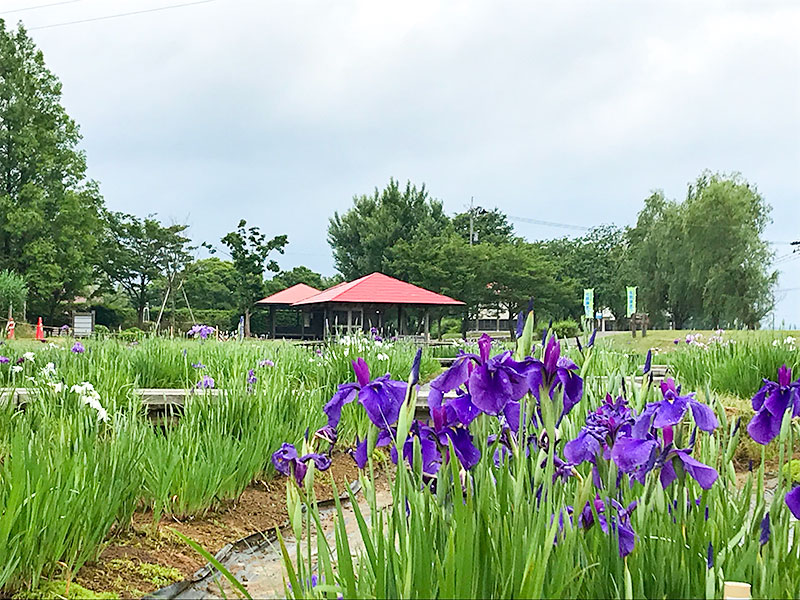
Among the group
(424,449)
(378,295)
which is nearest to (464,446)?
(424,449)

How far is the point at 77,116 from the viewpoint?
99.2 ft

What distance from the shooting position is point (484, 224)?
151ft

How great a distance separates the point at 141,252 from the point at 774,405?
3573cm

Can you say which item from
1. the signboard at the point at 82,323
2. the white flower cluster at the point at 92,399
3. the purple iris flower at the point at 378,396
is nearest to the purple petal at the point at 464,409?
the purple iris flower at the point at 378,396

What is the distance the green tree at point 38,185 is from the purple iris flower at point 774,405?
95.9ft

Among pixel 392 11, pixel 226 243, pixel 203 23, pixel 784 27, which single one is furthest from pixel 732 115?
pixel 226 243

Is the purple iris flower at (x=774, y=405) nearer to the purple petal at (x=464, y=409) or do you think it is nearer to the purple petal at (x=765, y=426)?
the purple petal at (x=765, y=426)

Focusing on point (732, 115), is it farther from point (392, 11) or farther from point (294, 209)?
point (294, 209)

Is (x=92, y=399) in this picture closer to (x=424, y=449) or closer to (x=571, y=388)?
(x=424, y=449)

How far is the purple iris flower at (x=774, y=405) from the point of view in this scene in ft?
4.31

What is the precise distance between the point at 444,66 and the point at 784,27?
9.03 m

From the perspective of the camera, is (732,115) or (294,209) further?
(294,209)

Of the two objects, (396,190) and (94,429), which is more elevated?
(396,190)

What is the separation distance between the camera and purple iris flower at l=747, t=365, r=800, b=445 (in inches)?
51.7
